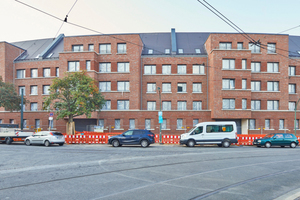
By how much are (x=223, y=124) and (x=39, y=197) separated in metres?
18.3

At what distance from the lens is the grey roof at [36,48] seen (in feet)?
133

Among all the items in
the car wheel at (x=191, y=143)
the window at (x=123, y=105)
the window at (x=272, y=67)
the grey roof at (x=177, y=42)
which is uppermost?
the grey roof at (x=177, y=42)

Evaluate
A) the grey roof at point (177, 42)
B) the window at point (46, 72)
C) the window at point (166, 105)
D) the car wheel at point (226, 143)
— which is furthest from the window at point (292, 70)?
the window at point (46, 72)

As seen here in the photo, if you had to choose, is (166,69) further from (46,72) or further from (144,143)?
(144,143)

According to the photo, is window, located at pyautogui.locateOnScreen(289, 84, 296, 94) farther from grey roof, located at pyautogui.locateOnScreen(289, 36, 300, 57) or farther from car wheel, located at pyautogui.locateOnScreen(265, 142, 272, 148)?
car wheel, located at pyautogui.locateOnScreen(265, 142, 272, 148)

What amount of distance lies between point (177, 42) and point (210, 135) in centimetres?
2212

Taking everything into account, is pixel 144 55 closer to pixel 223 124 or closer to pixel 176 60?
pixel 176 60

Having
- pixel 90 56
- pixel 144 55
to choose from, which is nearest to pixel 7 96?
pixel 90 56

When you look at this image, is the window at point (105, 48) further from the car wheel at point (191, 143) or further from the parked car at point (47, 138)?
the car wheel at point (191, 143)

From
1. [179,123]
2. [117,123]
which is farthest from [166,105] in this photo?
[117,123]

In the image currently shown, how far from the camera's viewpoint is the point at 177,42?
135ft

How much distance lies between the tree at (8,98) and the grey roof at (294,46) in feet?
120

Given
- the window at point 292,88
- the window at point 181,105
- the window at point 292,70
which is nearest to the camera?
the window at point 181,105

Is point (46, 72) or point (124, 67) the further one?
point (46, 72)
